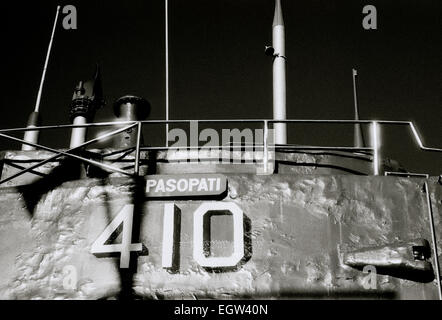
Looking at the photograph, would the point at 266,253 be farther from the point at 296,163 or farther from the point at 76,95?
the point at 76,95

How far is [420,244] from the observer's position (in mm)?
7215

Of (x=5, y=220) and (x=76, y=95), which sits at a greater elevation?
(x=76, y=95)

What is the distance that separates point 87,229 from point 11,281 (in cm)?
140

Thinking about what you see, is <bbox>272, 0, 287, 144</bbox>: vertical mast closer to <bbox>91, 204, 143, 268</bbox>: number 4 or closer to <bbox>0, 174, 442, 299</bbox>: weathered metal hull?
<bbox>0, 174, 442, 299</bbox>: weathered metal hull

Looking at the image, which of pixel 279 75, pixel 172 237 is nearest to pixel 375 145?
pixel 172 237

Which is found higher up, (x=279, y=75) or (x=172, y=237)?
(x=279, y=75)

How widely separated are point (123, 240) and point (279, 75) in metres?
7.74

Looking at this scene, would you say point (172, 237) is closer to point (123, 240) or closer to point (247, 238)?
point (123, 240)

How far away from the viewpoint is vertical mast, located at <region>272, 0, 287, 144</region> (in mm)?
11672

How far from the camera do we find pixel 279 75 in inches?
538

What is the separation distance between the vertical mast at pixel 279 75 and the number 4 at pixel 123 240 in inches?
195

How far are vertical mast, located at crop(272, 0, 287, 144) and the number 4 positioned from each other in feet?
16.2

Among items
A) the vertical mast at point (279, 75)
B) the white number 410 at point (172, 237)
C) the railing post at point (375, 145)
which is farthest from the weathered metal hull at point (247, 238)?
the vertical mast at point (279, 75)
